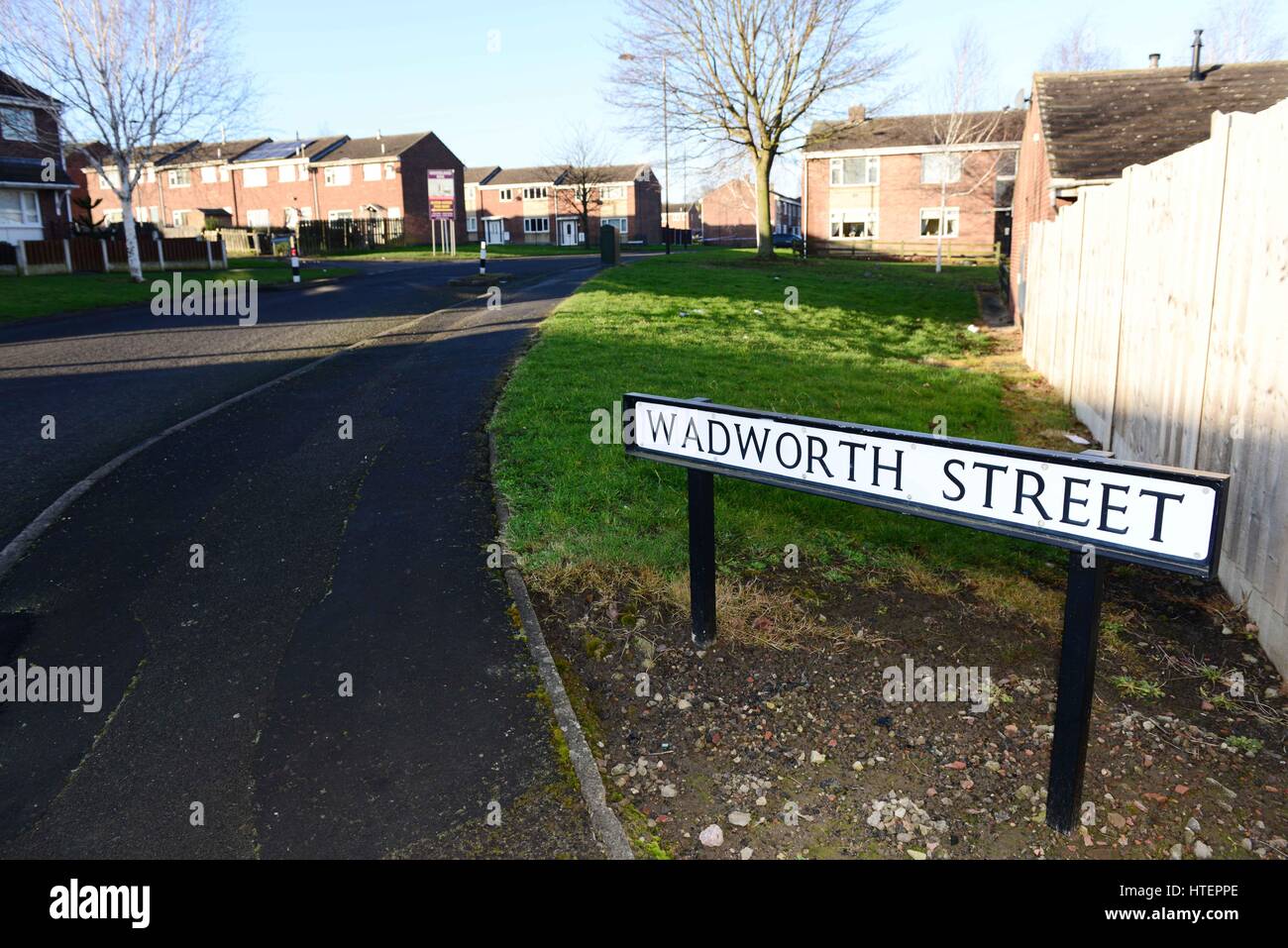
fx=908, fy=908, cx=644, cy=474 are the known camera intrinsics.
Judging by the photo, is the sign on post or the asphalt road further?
the asphalt road

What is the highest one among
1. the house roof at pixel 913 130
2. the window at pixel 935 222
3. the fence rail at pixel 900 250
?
the house roof at pixel 913 130

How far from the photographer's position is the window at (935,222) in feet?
161

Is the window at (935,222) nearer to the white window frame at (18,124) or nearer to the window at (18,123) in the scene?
the white window frame at (18,124)

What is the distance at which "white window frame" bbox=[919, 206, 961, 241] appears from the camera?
1929 inches

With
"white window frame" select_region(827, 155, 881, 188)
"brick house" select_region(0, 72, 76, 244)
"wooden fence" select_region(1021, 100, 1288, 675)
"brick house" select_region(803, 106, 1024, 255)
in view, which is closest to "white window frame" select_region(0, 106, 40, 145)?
"brick house" select_region(0, 72, 76, 244)

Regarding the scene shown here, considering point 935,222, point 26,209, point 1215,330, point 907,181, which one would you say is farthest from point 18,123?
point 935,222

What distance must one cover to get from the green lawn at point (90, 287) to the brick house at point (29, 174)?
31.9 ft

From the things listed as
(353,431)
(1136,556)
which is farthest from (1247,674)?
(353,431)

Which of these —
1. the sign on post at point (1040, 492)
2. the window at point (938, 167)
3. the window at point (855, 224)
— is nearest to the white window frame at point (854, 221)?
the window at point (855, 224)

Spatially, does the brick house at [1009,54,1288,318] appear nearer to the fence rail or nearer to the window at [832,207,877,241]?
the fence rail

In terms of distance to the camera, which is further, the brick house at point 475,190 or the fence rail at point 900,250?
the brick house at point 475,190

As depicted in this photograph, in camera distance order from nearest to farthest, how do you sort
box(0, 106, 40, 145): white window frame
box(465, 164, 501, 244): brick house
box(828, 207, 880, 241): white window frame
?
box(0, 106, 40, 145): white window frame
box(828, 207, 880, 241): white window frame
box(465, 164, 501, 244): brick house

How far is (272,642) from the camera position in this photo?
4.69 meters
